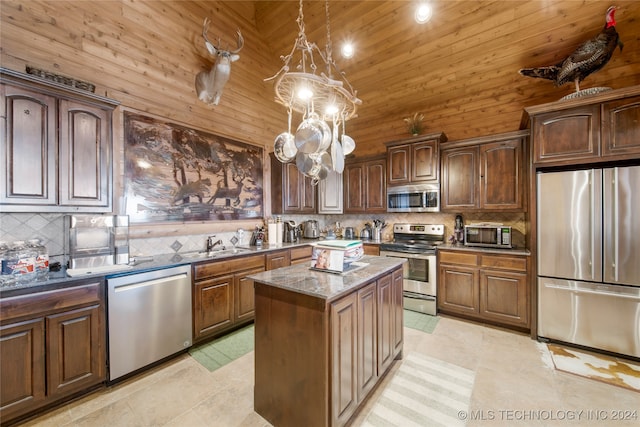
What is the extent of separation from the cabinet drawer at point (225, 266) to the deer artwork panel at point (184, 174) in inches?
32.8

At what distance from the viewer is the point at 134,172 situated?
9.09 ft

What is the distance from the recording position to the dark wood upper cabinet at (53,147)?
1854mm

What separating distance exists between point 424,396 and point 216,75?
4.07 metres

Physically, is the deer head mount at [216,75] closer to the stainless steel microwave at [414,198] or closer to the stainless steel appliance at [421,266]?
the stainless steel microwave at [414,198]

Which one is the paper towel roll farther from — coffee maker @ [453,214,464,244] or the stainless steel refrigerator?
the stainless steel refrigerator

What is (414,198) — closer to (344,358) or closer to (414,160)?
(414,160)

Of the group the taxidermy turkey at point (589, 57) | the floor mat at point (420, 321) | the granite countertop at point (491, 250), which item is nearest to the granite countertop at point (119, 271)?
the floor mat at point (420, 321)

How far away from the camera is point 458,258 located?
134 inches

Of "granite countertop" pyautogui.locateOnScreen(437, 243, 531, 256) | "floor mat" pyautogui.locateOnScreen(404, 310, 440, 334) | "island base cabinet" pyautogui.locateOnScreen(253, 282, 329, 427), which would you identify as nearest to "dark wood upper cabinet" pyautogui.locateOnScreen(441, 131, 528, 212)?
"granite countertop" pyautogui.locateOnScreen(437, 243, 531, 256)

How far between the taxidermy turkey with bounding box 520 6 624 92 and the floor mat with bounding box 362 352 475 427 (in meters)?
3.28

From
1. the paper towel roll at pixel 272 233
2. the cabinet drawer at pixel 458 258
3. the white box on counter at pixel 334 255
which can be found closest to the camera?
the white box on counter at pixel 334 255

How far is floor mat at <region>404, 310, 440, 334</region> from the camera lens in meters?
3.17

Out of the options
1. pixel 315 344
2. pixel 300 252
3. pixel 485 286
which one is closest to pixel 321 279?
pixel 315 344

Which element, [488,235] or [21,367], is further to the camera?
[488,235]
